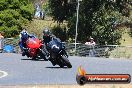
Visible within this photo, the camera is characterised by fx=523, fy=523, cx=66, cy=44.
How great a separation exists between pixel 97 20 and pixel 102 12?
92 cm

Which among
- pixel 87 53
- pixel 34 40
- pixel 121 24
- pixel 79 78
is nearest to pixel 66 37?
pixel 121 24

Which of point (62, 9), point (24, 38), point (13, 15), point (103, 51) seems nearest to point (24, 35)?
point (24, 38)

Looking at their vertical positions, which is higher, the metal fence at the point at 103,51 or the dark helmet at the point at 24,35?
the dark helmet at the point at 24,35

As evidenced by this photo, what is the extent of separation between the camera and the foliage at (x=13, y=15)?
204 feet

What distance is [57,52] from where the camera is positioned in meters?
21.4

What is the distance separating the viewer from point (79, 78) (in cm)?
928

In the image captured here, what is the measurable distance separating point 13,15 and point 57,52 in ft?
142

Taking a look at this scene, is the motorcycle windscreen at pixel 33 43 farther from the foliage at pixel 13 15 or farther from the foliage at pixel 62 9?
the foliage at pixel 13 15

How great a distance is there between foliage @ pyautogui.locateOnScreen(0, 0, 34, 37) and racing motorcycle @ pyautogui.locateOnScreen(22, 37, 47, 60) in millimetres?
34599

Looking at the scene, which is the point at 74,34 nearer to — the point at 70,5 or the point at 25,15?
the point at 70,5

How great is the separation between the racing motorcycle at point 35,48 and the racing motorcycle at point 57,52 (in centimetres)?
514

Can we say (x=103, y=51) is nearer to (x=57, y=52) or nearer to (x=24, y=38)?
(x=24, y=38)

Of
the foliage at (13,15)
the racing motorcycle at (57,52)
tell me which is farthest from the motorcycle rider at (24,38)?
the foliage at (13,15)

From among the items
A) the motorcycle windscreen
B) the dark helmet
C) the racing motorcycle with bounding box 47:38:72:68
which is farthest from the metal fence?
the racing motorcycle with bounding box 47:38:72:68
